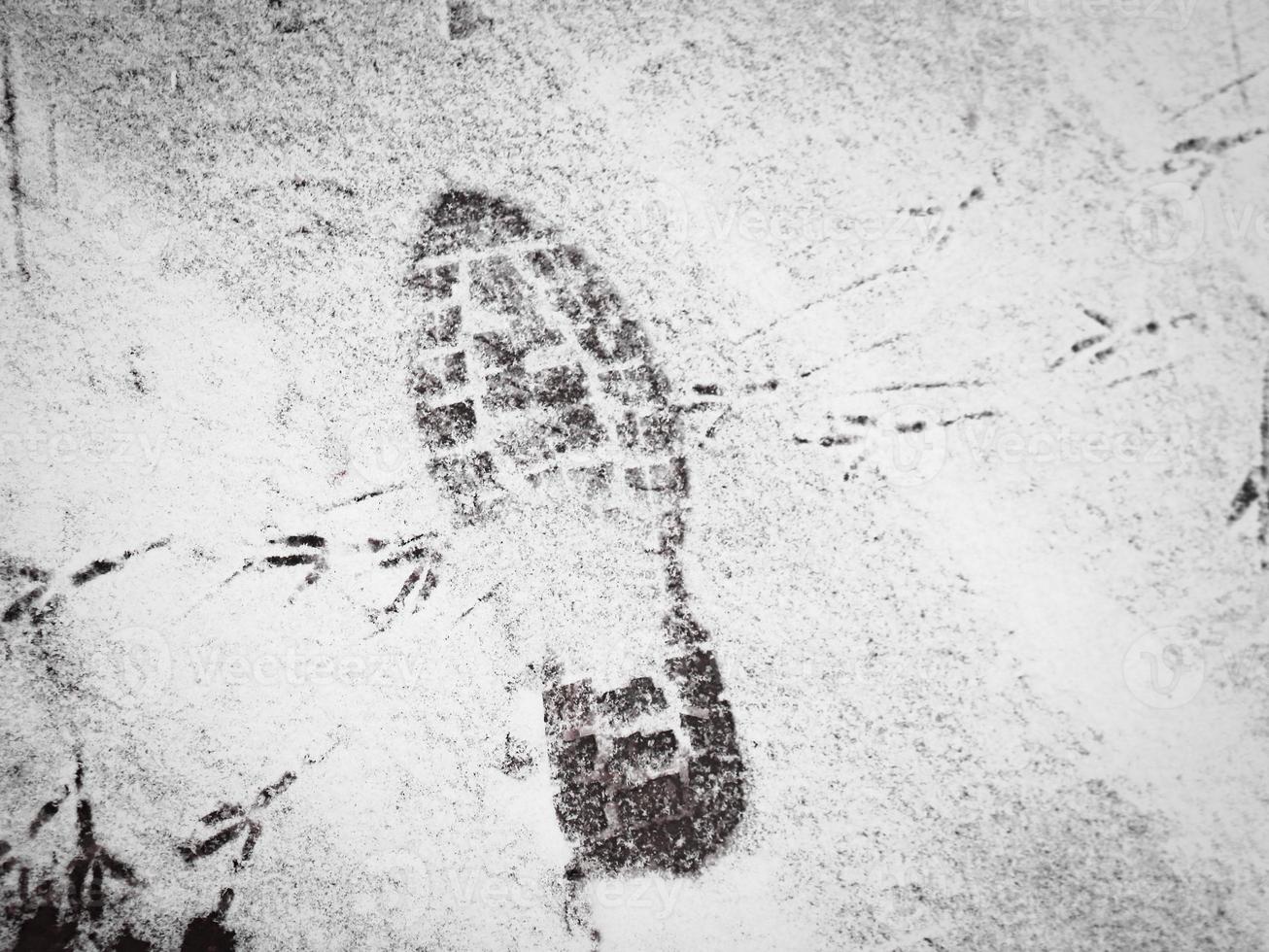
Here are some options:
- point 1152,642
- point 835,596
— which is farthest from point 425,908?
point 1152,642

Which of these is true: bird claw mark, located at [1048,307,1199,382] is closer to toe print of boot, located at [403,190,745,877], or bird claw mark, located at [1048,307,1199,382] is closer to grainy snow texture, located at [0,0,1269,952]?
grainy snow texture, located at [0,0,1269,952]

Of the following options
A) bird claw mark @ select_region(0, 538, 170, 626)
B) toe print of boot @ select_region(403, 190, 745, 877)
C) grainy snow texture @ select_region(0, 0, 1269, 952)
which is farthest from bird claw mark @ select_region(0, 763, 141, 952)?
toe print of boot @ select_region(403, 190, 745, 877)

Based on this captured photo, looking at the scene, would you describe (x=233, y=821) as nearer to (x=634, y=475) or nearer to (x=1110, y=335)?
(x=634, y=475)

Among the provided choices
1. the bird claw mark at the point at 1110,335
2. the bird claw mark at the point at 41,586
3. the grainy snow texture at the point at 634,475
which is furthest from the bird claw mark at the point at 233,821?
the bird claw mark at the point at 1110,335

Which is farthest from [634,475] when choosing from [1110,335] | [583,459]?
[1110,335]

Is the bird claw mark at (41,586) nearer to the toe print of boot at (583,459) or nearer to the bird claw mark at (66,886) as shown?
the bird claw mark at (66,886)

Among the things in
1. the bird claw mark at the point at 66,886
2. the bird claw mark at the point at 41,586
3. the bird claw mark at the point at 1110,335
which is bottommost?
the bird claw mark at the point at 66,886

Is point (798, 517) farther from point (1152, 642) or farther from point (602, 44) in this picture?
point (602, 44)

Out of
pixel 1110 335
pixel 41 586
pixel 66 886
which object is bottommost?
pixel 66 886
